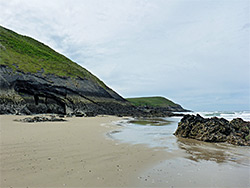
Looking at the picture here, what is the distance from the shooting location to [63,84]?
4269cm

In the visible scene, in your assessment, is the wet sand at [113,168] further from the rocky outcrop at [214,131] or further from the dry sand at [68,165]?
the rocky outcrop at [214,131]

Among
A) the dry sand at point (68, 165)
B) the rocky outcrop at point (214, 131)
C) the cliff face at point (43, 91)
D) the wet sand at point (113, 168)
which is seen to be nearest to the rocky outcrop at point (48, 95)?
the cliff face at point (43, 91)

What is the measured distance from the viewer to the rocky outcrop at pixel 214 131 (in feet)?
37.1

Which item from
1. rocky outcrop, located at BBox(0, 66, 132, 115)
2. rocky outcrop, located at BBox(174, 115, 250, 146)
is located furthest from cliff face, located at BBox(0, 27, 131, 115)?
rocky outcrop, located at BBox(174, 115, 250, 146)

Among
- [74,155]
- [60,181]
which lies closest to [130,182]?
[60,181]

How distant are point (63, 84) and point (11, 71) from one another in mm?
11440

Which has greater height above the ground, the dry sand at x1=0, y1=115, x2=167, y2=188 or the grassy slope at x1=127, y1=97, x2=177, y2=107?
the grassy slope at x1=127, y1=97, x2=177, y2=107

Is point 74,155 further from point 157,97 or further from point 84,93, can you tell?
point 157,97

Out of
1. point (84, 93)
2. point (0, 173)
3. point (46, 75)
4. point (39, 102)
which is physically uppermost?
point (46, 75)

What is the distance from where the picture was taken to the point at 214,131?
12.3 meters

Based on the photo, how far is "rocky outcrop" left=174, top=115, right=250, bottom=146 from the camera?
11302 millimetres

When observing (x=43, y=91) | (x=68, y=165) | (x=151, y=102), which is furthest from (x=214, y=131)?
(x=151, y=102)

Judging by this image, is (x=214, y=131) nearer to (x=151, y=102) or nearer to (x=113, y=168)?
(x=113, y=168)

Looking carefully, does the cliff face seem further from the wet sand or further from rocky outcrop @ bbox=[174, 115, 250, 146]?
rocky outcrop @ bbox=[174, 115, 250, 146]
